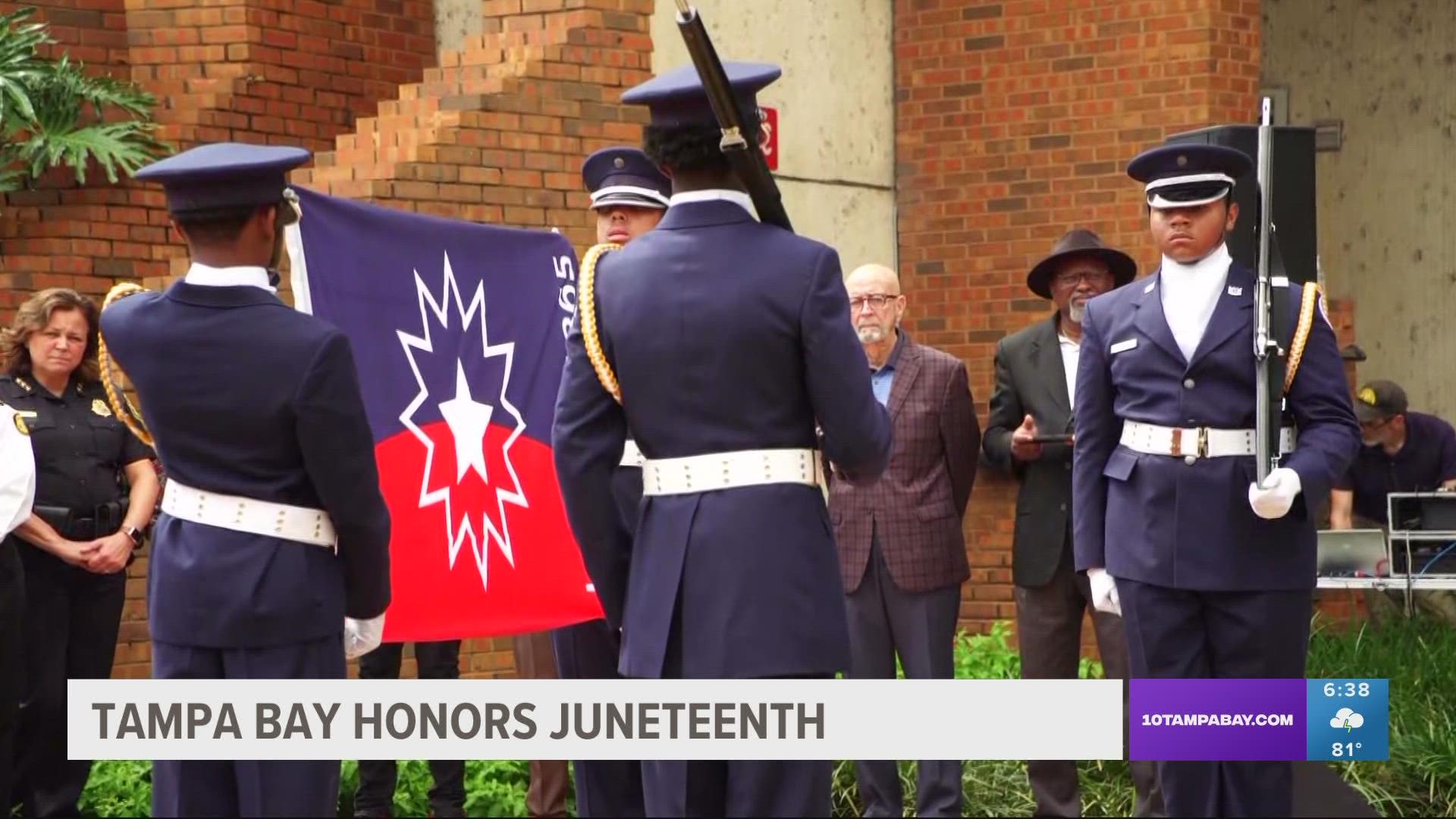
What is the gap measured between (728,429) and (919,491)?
9.93 feet

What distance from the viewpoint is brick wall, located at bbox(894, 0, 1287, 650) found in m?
10.6

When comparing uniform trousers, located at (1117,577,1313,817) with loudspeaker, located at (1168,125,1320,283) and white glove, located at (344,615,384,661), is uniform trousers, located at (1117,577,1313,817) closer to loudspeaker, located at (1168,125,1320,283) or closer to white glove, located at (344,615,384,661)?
loudspeaker, located at (1168,125,1320,283)

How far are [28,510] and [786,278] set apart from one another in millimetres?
3621

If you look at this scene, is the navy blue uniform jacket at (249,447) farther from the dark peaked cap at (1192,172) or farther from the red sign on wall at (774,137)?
the red sign on wall at (774,137)

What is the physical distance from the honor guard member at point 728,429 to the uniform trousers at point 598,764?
141 centimetres

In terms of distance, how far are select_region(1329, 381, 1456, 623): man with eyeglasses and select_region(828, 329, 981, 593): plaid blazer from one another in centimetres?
391

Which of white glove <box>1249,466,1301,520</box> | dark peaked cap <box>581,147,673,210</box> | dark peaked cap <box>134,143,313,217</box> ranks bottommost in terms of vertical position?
white glove <box>1249,466,1301,520</box>

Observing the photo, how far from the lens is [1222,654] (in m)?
5.83

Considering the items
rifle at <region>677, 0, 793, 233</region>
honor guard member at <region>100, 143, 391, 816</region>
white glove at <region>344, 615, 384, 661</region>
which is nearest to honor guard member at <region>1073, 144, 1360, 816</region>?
rifle at <region>677, 0, 793, 233</region>

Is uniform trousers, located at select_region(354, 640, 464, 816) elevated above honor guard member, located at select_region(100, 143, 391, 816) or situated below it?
below

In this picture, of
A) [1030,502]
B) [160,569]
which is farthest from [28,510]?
[1030,502]

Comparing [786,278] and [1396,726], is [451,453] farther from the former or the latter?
[1396,726]

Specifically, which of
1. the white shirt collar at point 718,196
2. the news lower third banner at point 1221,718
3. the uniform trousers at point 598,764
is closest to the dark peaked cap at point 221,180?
the white shirt collar at point 718,196

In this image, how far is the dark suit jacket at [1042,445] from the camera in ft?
24.9
